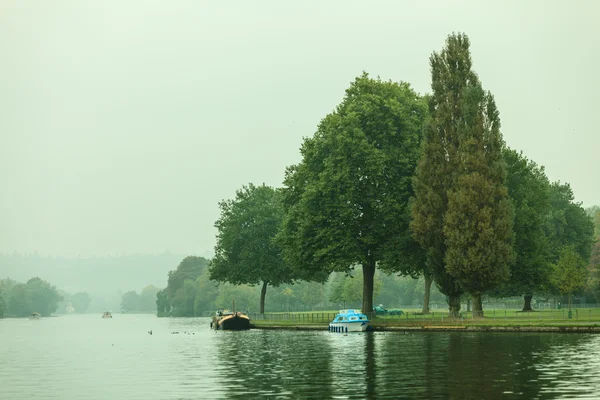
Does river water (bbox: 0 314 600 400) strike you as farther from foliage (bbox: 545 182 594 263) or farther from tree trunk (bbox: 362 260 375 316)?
foliage (bbox: 545 182 594 263)

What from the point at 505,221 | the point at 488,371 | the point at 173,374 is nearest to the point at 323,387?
the point at 488,371

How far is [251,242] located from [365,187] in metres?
45.1

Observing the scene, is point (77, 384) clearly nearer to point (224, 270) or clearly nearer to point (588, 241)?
→ point (224, 270)

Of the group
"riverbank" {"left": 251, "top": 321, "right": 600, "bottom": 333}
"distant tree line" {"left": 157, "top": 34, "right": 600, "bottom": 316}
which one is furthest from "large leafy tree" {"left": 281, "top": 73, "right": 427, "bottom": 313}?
"riverbank" {"left": 251, "top": 321, "right": 600, "bottom": 333}

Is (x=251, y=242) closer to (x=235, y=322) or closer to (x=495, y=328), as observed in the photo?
(x=235, y=322)

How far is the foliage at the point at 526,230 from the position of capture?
93.4 meters

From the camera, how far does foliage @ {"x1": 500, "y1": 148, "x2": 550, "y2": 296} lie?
3676 inches

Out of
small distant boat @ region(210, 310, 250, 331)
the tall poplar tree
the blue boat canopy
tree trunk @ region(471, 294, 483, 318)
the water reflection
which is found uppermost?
the tall poplar tree

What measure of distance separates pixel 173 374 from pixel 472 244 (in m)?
45.2

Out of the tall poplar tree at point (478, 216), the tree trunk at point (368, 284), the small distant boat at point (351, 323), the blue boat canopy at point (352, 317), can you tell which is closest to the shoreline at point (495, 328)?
the small distant boat at point (351, 323)

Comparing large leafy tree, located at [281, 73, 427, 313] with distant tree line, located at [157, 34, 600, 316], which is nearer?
distant tree line, located at [157, 34, 600, 316]

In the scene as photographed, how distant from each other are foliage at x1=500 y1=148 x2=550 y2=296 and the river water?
21.7 meters

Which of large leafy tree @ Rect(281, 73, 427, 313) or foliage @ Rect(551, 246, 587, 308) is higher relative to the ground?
large leafy tree @ Rect(281, 73, 427, 313)

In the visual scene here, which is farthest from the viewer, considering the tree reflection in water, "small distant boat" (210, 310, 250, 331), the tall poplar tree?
"small distant boat" (210, 310, 250, 331)
